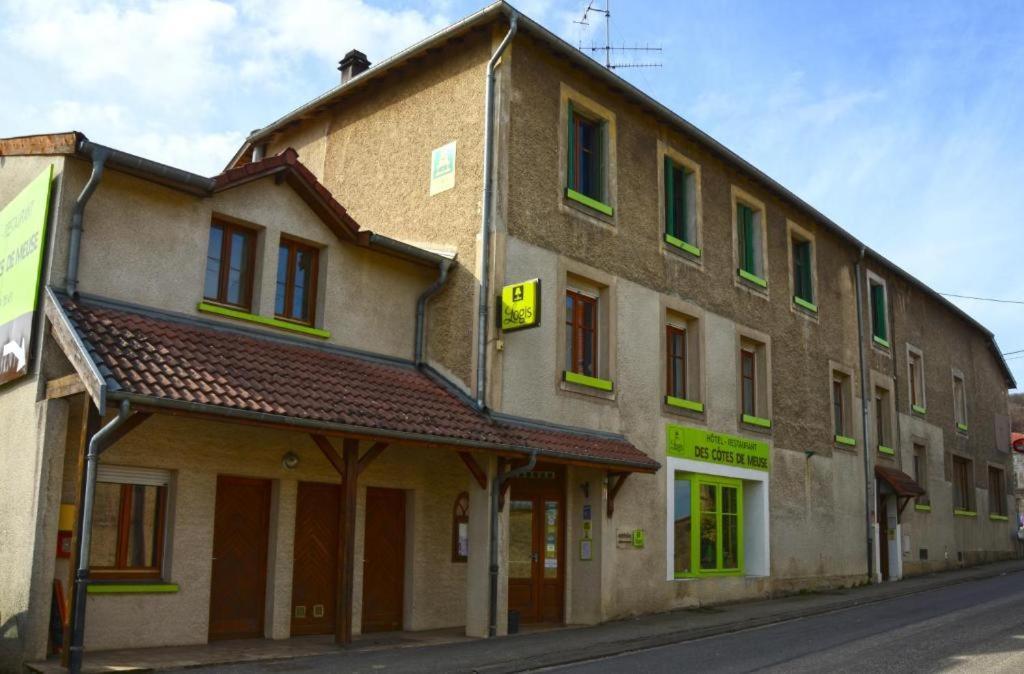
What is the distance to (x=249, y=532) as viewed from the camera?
12.1 metres

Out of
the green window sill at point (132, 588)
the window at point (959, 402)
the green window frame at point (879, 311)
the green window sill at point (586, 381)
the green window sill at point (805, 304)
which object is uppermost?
the green window frame at point (879, 311)

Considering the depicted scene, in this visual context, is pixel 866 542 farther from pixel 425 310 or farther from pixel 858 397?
pixel 425 310

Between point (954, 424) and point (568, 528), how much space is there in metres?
19.2

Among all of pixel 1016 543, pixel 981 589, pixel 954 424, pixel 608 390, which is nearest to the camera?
pixel 608 390

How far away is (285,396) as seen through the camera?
10789 mm

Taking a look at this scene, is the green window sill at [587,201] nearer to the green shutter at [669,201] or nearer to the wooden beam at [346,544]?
the green shutter at [669,201]

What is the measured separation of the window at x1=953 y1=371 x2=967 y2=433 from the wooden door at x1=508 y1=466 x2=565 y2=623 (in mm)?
19359

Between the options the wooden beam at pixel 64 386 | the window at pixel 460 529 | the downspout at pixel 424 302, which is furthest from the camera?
the downspout at pixel 424 302

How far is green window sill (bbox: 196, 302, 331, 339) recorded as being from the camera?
469 inches

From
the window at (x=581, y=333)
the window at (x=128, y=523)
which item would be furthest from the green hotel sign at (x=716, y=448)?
the window at (x=128, y=523)

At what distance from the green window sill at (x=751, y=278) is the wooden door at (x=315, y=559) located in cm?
962

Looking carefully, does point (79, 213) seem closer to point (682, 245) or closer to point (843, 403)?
point (682, 245)

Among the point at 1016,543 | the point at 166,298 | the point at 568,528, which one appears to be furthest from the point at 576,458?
the point at 1016,543

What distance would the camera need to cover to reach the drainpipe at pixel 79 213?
10492 mm
